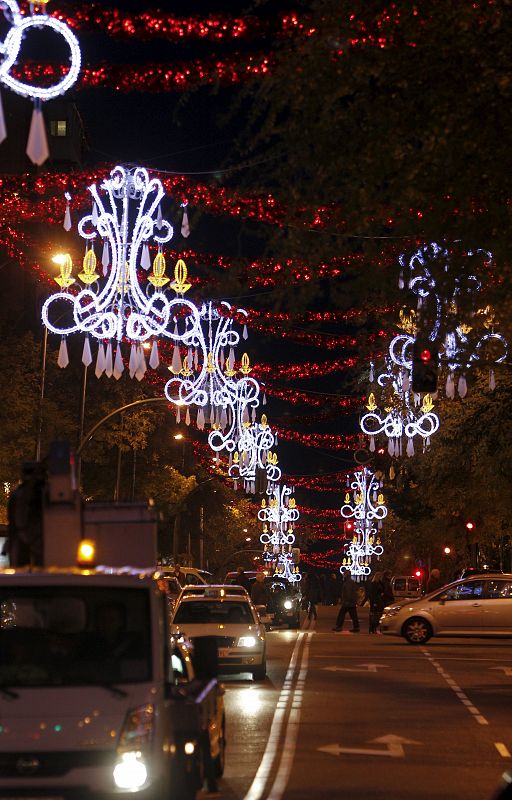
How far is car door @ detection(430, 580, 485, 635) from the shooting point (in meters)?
37.7

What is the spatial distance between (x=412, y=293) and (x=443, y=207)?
1.25 meters

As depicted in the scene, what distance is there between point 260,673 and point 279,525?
92008 millimetres

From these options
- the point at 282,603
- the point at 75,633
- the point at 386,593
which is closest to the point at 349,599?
the point at 386,593

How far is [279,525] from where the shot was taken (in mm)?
116562

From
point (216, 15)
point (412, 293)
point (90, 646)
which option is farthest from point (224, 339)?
point (90, 646)

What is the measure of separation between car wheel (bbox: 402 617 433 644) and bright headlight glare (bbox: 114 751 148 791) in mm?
29556

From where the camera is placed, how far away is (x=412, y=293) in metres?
13.3

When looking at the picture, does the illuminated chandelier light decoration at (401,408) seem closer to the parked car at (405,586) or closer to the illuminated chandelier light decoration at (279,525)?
the parked car at (405,586)

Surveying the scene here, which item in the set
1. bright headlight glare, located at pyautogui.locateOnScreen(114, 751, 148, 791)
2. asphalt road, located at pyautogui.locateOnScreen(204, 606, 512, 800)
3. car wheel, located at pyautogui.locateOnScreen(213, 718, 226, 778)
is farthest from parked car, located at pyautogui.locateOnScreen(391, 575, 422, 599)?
bright headlight glare, located at pyautogui.locateOnScreen(114, 751, 148, 791)

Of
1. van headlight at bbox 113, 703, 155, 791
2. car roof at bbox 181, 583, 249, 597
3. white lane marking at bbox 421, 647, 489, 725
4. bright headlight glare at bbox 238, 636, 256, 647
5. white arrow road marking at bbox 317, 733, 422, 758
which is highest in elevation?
car roof at bbox 181, 583, 249, 597

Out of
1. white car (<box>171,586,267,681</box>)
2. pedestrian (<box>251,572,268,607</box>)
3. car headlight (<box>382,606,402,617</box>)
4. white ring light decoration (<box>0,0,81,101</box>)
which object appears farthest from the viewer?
pedestrian (<box>251,572,268,607</box>)

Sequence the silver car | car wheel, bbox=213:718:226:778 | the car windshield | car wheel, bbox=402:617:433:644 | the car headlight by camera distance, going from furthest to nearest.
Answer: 1. the car headlight
2. car wheel, bbox=402:617:433:644
3. the silver car
4. the car windshield
5. car wheel, bbox=213:718:226:778

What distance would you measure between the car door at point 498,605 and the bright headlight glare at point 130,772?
29.6 meters

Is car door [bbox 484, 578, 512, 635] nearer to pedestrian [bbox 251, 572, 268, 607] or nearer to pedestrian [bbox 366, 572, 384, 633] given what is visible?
pedestrian [bbox 366, 572, 384, 633]
